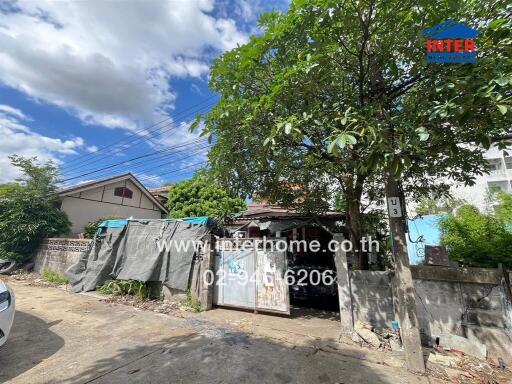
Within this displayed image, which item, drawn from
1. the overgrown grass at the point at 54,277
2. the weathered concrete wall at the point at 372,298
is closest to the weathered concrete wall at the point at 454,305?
the weathered concrete wall at the point at 372,298

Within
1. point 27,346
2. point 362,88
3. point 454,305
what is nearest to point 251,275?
point 454,305

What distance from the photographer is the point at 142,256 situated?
24.9 feet

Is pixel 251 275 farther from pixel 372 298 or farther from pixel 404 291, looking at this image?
pixel 404 291

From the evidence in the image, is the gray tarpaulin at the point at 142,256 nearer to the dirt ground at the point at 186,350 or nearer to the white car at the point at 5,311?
the dirt ground at the point at 186,350

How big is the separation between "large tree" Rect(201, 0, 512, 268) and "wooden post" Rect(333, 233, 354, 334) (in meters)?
1.77

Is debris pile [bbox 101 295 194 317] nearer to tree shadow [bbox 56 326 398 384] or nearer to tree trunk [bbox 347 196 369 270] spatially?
tree shadow [bbox 56 326 398 384]

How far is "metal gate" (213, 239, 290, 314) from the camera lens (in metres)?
5.87

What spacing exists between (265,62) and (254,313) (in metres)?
5.36

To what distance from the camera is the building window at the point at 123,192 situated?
16.4m

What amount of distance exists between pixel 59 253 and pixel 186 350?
932 cm

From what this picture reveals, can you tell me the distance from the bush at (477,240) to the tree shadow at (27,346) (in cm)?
829

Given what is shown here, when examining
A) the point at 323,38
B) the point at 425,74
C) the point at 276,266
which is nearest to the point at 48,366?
the point at 276,266

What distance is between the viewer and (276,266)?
19.5 ft

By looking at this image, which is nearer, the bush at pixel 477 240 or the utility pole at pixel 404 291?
the utility pole at pixel 404 291
